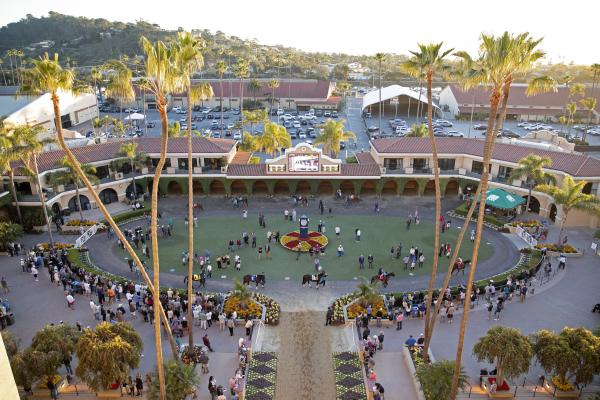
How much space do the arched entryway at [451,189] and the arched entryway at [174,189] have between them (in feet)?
95.3

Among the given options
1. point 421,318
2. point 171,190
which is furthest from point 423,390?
point 171,190

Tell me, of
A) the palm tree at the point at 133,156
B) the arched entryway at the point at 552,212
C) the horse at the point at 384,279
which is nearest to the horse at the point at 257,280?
the horse at the point at 384,279

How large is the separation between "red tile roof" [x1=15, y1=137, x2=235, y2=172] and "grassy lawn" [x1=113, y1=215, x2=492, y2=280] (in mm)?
8856

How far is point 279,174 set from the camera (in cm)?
5047

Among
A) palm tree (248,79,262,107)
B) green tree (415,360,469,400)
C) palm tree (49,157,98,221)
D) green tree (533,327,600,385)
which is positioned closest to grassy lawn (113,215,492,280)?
palm tree (49,157,98,221)

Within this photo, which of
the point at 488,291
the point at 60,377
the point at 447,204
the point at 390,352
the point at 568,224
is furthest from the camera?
the point at 447,204

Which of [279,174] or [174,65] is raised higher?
[174,65]

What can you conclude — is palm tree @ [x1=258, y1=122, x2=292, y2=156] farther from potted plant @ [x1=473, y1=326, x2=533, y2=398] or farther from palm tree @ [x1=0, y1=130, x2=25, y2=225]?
potted plant @ [x1=473, y1=326, x2=533, y2=398]

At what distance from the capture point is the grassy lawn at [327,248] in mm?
36750

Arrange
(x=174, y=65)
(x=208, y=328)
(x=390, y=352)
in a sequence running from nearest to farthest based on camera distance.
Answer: (x=174, y=65)
(x=390, y=352)
(x=208, y=328)

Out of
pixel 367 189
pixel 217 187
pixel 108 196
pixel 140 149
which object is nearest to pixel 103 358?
pixel 108 196

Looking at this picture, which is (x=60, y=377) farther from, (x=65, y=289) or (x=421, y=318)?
(x=421, y=318)

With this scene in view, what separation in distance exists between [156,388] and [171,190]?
33.8 m

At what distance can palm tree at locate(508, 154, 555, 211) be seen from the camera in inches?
1654
